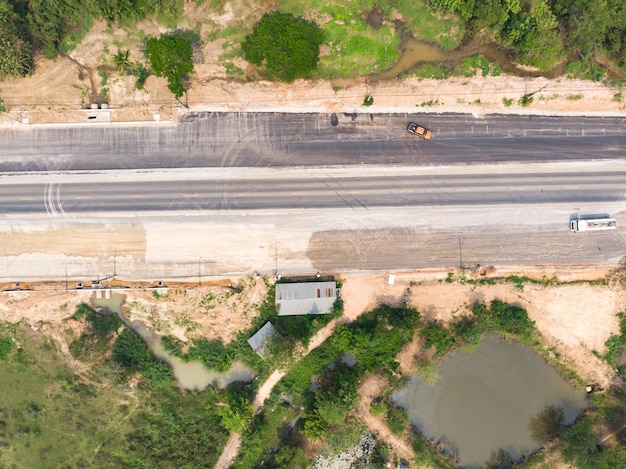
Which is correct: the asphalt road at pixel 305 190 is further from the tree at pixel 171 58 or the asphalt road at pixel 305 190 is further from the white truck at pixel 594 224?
the tree at pixel 171 58

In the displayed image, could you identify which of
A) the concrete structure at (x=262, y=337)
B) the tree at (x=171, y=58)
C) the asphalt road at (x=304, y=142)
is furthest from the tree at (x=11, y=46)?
the concrete structure at (x=262, y=337)

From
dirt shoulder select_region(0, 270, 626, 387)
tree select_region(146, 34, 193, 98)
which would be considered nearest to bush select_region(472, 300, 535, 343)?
dirt shoulder select_region(0, 270, 626, 387)

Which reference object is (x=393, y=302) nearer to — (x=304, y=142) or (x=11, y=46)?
(x=304, y=142)


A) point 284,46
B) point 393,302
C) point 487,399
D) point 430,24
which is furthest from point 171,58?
point 487,399

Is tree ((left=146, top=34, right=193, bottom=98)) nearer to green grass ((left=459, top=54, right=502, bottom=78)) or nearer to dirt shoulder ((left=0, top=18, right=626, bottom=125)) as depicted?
dirt shoulder ((left=0, top=18, right=626, bottom=125))

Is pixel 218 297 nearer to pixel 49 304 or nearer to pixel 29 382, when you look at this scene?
pixel 49 304

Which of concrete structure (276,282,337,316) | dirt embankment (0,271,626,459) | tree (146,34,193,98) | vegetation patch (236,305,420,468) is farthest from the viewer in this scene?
dirt embankment (0,271,626,459)
